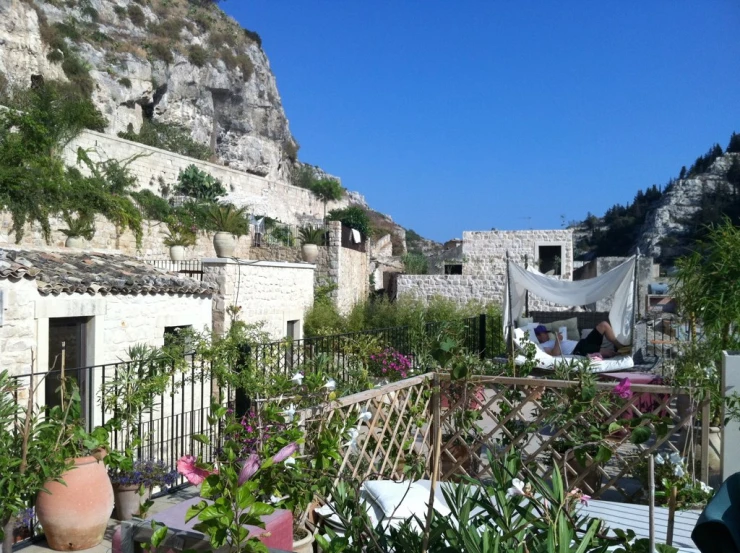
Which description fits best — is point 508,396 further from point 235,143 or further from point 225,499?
point 235,143

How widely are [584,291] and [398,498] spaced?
7.85 metres

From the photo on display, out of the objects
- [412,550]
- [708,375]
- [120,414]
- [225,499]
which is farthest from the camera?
[120,414]

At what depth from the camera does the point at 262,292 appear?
36.0 ft

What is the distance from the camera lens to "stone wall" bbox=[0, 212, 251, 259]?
1394cm

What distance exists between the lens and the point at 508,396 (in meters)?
4.47

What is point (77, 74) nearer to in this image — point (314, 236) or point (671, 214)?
point (314, 236)

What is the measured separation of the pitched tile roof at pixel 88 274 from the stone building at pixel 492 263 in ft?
37.5

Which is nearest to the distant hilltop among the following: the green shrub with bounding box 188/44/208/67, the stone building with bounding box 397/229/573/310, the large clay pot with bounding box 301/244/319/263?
the stone building with bounding box 397/229/573/310

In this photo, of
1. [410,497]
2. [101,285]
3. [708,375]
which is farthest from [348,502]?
[101,285]

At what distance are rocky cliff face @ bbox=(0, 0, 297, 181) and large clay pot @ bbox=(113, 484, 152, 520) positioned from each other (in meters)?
21.7

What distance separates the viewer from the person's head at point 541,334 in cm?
1080

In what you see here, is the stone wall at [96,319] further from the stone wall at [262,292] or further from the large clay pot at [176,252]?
the large clay pot at [176,252]

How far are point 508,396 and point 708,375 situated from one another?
1361 millimetres

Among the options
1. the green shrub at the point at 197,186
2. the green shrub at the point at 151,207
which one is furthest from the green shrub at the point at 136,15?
the green shrub at the point at 151,207
